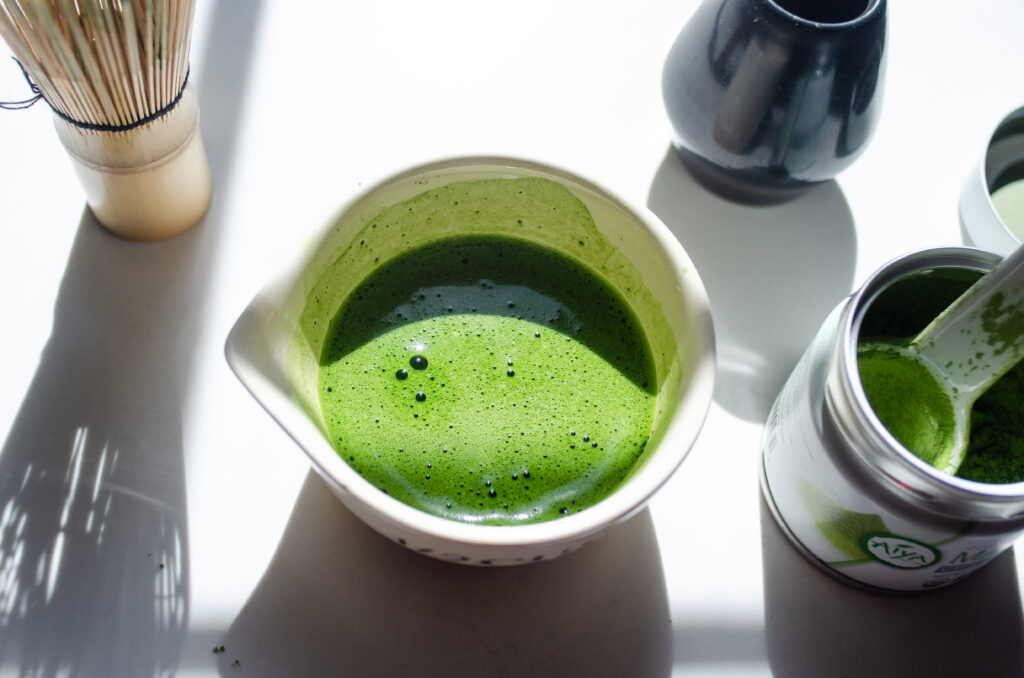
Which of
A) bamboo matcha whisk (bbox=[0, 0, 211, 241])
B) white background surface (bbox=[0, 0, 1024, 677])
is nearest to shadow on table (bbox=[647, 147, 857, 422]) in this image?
white background surface (bbox=[0, 0, 1024, 677])

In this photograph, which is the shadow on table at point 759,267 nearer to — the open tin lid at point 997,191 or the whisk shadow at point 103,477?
the open tin lid at point 997,191

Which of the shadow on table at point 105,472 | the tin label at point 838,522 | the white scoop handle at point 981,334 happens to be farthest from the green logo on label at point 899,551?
the shadow on table at point 105,472

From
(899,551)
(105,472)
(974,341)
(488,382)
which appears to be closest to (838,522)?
(899,551)

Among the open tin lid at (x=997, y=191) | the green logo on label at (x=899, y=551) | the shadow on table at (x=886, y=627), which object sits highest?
the open tin lid at (x=997, y=191)

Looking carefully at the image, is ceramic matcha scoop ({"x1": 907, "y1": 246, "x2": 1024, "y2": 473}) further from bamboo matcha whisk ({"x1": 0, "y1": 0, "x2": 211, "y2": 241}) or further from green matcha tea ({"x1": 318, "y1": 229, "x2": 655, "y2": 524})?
bamboo matcha whisk ({"x1": 0, "y1": 0, "x2": 211, "y2": 241})

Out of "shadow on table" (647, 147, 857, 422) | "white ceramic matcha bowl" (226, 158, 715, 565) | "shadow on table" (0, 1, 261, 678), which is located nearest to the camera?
"white ceramic matcha bowl" (226, 158, 715, 565)

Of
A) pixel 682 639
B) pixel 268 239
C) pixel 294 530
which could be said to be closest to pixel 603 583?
pixel 682 639
